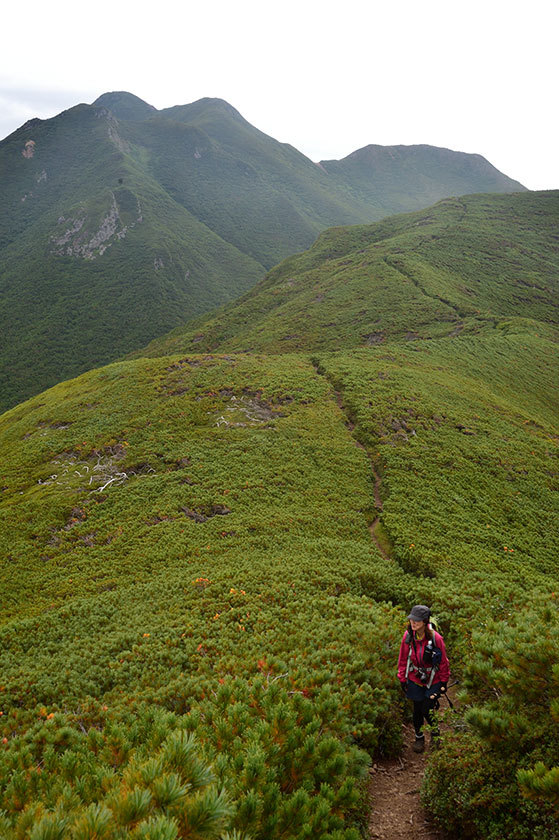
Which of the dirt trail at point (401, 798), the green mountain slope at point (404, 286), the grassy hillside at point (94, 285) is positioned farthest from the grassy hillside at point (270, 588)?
the grassy hillside at point (94, 285)

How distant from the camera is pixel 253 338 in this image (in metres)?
72.9

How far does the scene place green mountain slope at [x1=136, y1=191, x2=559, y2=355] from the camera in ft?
216

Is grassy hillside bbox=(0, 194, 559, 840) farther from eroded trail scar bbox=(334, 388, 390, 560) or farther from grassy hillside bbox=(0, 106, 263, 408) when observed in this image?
grassy hillside bbox=(0, 106, 263, 408)

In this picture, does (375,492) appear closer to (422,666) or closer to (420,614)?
(422,666)

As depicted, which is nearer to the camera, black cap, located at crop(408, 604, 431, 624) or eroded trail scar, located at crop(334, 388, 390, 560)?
black cap, located at crop(408, 604, 431, 624)

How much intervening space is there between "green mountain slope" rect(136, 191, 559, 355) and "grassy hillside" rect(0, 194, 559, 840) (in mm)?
15635

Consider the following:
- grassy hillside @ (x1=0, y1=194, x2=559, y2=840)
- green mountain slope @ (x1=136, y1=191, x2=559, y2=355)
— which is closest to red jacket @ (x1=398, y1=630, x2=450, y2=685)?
grassy hillside @ (x1=0, y1=194, x2=559, y2=840)

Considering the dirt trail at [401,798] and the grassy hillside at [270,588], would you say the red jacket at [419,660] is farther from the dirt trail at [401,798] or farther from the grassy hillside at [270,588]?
the dirt trail at [401,798]

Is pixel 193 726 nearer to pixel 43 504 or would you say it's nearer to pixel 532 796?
pixel 532 796

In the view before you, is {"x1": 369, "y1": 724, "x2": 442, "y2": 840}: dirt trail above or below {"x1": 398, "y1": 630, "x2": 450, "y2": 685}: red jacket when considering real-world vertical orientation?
below

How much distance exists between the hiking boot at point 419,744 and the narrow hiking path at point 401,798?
11 centimetres

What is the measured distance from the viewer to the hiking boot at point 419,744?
8566mm

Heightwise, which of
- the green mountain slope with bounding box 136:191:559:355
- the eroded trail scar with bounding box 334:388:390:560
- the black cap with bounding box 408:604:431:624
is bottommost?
the eroded trail scar with bounding box 334:388:390:560

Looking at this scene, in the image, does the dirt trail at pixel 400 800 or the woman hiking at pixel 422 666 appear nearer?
the dirt trail at pixel 400 800
